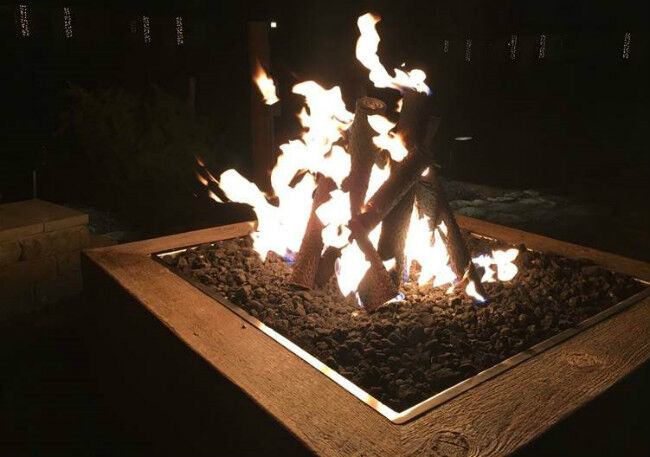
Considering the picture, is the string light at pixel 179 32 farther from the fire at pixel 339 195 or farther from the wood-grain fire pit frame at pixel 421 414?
the wood-grain fire pit frame at pixel 421 414

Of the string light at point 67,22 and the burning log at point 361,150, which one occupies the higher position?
the string light at point 67,22

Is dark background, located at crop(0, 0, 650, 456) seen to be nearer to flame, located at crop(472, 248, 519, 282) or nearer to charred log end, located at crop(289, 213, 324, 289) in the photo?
flame, located at crop(472, 248, 519, 282)

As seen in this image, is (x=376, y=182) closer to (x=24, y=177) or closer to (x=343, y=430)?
(x=343, y=430)

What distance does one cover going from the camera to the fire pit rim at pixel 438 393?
1.81 meters

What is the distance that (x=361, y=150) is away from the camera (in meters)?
3.00

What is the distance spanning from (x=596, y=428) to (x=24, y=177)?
8.73 metres

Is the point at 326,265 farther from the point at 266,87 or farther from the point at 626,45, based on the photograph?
the point at 626,45

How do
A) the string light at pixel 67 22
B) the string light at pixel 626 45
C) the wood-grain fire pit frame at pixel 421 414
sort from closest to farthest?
the wood-grain fire pit frame at pixel 421 414 < the string light at pixel 67 22 < the string light at pixel 626 45

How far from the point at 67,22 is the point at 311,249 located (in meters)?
6.89

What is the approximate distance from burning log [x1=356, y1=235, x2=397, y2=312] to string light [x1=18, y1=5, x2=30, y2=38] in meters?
7.23

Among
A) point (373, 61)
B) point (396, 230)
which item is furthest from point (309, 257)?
point (373, 61)

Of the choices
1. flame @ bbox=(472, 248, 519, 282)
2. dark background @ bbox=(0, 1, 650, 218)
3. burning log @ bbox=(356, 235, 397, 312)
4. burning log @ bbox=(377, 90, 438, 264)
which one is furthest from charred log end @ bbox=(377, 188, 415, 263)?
dark background @ bbox=(0, 1, 650, 218)

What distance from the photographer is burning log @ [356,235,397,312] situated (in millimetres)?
2666

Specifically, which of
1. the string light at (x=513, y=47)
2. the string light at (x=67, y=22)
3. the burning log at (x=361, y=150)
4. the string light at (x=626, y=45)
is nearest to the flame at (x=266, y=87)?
the burning log at (x=361, y=150)
